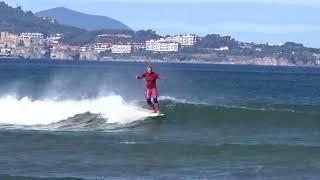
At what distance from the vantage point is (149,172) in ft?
63.7

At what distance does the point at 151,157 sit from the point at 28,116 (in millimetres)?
12791

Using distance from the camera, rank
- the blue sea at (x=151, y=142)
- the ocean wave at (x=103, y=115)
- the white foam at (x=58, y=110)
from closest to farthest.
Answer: the blue sea at (x=151, y=142) < the ocean wave at (x=103, y=115) < the white foam at (x=58, y=110)

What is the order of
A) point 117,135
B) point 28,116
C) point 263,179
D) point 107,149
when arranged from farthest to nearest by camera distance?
1. point 28,116
2. point 117,135
3. point 107,149
4. point 263,179

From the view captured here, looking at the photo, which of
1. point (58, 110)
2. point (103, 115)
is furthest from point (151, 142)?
point (58, 110)

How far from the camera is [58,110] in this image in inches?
1352

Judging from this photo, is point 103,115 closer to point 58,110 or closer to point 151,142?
point 58,110

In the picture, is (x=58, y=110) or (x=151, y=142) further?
(x=58, y=110)

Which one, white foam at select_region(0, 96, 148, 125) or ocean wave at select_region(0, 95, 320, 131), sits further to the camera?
white foam at select_region(0, 96, 148, 125)

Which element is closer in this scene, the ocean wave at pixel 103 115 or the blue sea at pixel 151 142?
the blue sea at pixel 151 142

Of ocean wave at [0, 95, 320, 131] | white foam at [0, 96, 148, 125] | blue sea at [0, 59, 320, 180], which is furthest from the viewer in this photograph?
white foam at [0, 96, 148, 125]

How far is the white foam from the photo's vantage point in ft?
103

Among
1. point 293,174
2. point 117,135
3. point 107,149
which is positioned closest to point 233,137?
point 117,135

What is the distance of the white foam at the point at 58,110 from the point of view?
31531mm

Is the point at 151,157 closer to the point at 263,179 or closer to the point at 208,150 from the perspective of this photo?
the point at 208,150
